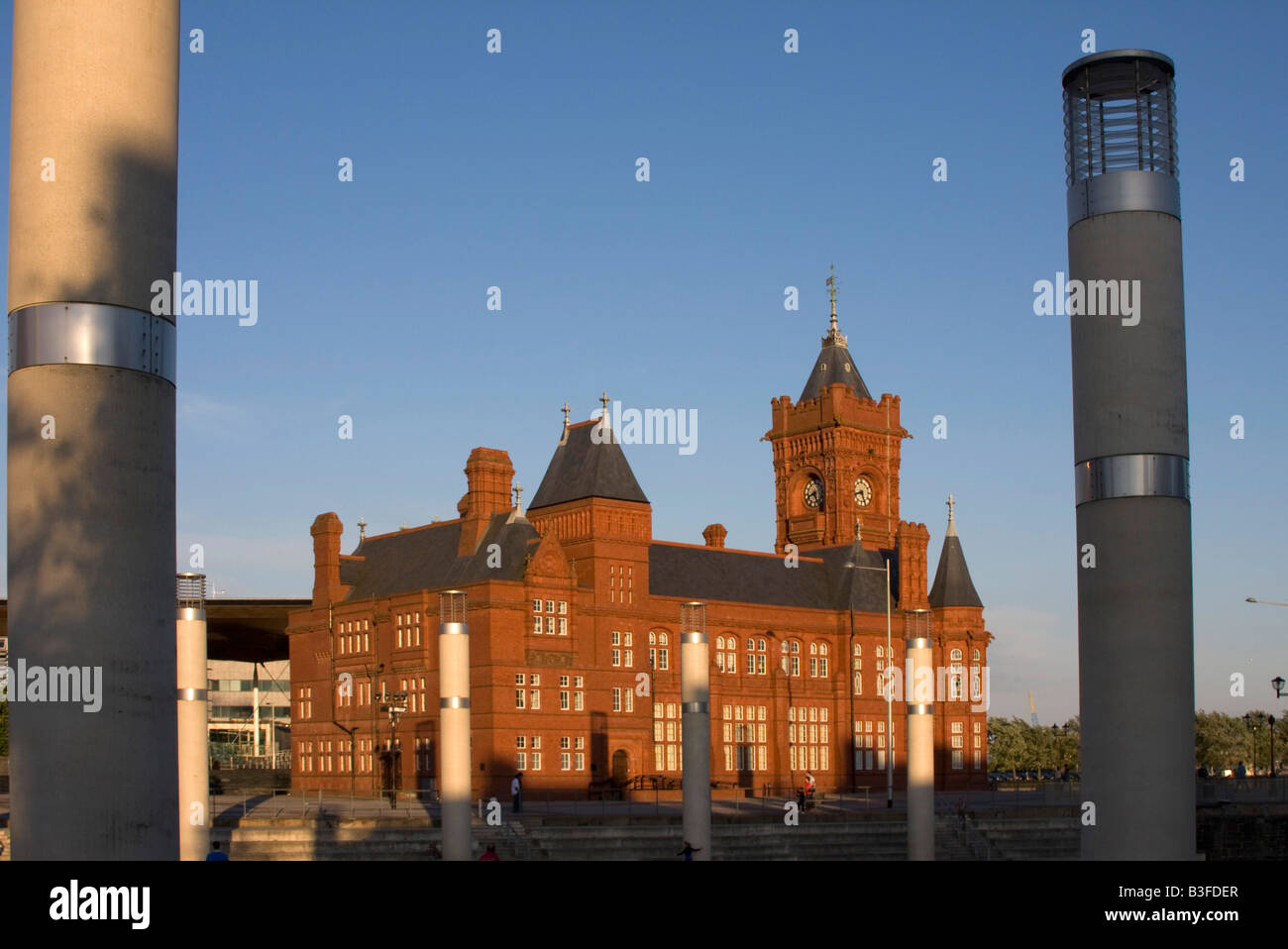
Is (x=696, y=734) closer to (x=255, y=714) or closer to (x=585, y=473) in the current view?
(x=585, y=473)

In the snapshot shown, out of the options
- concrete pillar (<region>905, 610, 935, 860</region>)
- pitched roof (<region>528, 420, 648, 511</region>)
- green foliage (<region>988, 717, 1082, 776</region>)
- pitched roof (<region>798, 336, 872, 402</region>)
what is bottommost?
green foliage (<region>988, 717, 1082, 776</region>)

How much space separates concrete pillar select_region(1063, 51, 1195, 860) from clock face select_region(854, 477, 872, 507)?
7813 centimetres

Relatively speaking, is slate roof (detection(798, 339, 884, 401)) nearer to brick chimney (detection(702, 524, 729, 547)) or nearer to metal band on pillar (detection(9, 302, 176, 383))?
brick chimney (detection(702, 524, 729, 547))

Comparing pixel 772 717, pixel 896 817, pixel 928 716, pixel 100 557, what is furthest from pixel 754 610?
pixel 100 557

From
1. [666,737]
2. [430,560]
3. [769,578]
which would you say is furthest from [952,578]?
[430,560]

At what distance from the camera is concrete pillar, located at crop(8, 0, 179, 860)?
46.9 ft

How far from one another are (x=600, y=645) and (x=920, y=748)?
29.5 m

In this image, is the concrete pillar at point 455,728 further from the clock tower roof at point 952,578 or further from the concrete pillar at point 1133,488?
the clock tower roof at point 952,578

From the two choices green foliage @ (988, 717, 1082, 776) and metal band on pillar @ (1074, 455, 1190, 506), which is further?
green foliage @ (988, 717, 1082, 776)

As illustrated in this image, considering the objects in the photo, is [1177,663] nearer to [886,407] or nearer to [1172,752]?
[1172,752]

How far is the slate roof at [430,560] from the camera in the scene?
231 feet

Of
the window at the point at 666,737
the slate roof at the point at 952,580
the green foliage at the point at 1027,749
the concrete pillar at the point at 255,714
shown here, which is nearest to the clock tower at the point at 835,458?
the slate roof at the point at 952,580

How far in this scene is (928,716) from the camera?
44438 mm

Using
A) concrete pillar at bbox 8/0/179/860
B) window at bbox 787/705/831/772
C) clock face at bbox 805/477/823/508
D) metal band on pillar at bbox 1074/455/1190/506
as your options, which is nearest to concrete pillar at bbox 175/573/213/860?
metal band on pillar at bbox 1074/455/1190/506
